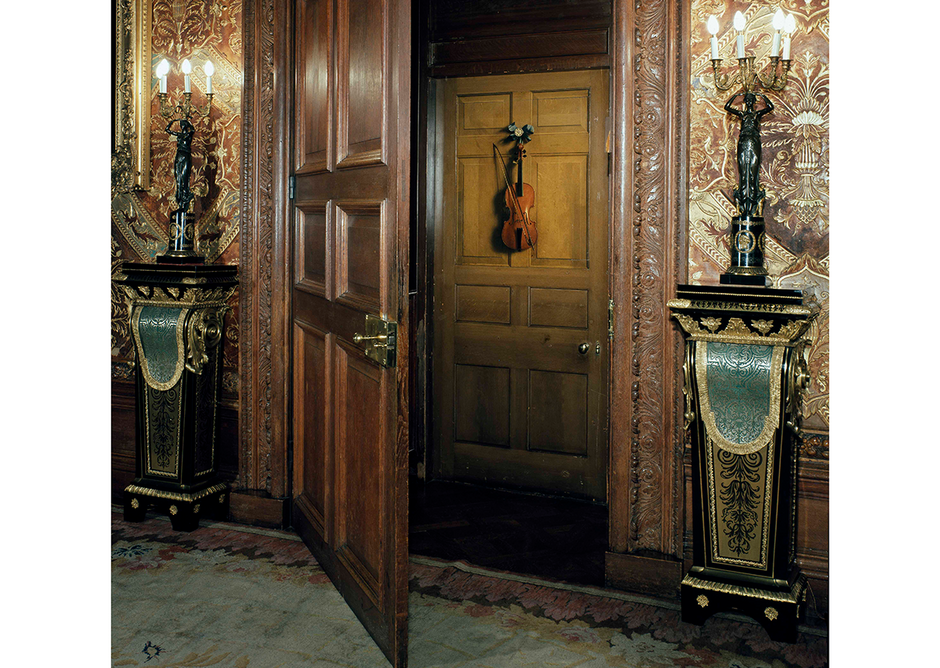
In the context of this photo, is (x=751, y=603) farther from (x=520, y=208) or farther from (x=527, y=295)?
(x=520, y=208)

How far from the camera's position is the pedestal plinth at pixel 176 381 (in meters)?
3.60

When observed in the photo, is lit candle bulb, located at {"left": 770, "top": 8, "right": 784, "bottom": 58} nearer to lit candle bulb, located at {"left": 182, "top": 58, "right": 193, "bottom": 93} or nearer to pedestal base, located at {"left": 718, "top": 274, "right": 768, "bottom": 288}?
pedestal base, located at {"left": 718, "top": 274, "right": 768, "bottom": 288}

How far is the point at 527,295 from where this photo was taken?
173 inches

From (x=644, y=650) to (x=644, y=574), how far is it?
0.46 meters

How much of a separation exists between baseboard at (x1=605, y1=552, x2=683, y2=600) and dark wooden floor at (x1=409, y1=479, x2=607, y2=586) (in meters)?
0.12

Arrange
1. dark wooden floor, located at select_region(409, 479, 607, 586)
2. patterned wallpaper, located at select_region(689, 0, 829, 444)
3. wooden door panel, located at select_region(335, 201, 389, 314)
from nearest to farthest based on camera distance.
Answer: wooden door panel, located at select_region(335, 201, 389, 314)
patterned wallpaper, located at select_region(689, 0, 829, 444)
dark wooden floor, located at select_region(409, 479, 607, 586)

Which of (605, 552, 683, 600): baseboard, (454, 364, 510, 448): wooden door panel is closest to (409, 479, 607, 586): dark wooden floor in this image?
(605, 552, 683, 600): baseboard

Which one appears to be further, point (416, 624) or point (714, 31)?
point (416, 624)

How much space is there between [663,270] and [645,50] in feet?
2.66

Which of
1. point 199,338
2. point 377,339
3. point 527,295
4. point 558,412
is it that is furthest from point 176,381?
point 558,412

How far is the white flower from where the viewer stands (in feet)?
8.36

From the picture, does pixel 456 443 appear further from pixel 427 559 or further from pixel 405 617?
pixel 405 617

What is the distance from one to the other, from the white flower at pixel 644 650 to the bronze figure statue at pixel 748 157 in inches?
57.6

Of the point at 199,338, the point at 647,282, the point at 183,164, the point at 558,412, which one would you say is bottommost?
the point at 558,412
